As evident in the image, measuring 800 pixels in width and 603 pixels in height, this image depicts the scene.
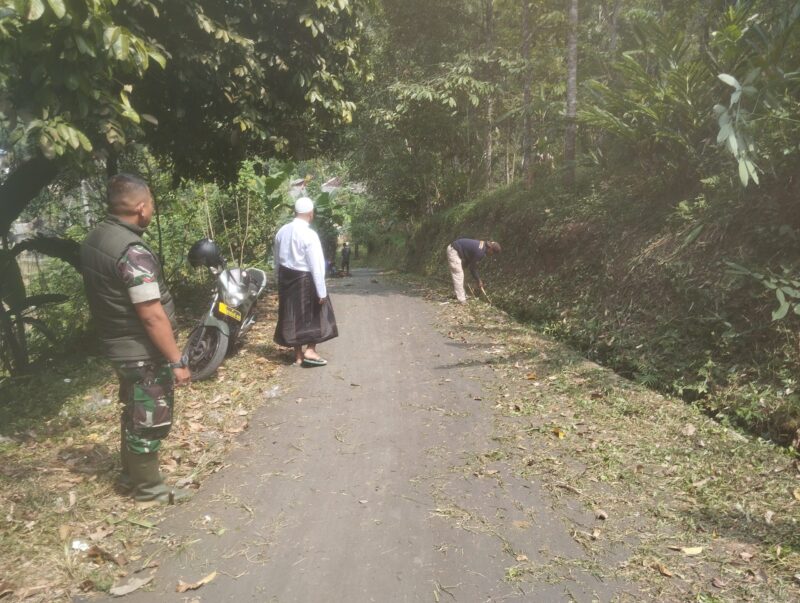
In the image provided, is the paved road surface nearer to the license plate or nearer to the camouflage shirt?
the license plate

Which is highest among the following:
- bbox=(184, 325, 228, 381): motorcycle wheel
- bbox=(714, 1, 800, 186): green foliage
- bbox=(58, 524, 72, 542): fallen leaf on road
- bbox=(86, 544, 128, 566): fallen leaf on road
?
bbox=(714, 1, 800, 186): green foliage

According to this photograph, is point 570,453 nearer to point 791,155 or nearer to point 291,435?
point 291,435

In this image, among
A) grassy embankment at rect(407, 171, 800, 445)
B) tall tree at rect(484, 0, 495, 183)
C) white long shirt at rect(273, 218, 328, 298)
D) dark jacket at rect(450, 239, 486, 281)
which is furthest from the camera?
tall tree at rect(484, 0, 495, 183)

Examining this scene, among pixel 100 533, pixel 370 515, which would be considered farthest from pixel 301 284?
pixel 100 533

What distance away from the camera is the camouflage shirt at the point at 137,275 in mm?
3377

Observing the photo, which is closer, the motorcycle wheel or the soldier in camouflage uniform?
the soldier in camouflage uniform

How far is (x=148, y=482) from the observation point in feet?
12.1

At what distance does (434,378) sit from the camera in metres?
6.33

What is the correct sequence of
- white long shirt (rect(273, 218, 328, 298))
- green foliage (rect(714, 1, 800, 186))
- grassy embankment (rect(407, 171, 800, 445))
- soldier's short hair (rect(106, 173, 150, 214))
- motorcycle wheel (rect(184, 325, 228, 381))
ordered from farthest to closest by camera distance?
white long shirt (rect(273, 218, 328, 298)), motorcycle wheel (rect(184, 325, 228, 381)), green foliage (rect(714, 1, 800, 186)), grassy embankment (rect(407, 171, 800, 445)), soldier's short hair (rect(106, 173, 150, 214))

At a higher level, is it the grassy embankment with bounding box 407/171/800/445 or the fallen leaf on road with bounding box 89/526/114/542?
the grassy embankment with bounding box 407/171/800/445

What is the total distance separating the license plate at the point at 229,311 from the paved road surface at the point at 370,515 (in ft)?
3.55

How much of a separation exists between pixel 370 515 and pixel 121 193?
8.14 ft

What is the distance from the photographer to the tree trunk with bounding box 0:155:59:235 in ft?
20.4

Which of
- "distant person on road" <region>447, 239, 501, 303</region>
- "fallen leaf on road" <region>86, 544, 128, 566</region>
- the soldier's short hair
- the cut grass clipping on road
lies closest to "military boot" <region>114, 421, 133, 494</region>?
"fallen leaf on road" <region>86, 544, 128, 566</region>
